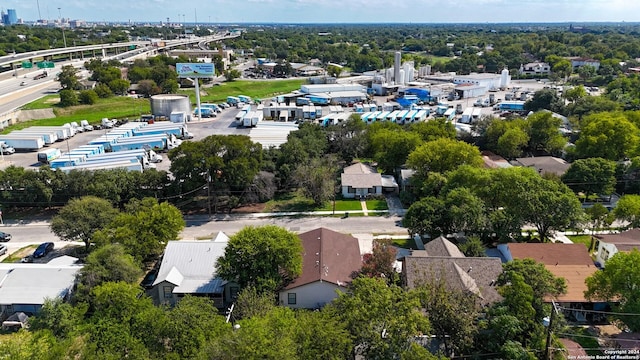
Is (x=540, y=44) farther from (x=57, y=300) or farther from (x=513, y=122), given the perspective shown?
(x=57, y=300)

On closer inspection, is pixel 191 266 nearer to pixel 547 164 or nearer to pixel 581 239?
pixel 581 239

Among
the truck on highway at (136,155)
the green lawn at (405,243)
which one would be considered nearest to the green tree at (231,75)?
the truck on highway at (136,155)

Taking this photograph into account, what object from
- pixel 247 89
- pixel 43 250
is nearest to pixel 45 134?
pixel 43 250

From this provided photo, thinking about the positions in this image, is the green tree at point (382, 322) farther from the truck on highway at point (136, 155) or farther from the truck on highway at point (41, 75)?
the truck on highway at point (41, 75)

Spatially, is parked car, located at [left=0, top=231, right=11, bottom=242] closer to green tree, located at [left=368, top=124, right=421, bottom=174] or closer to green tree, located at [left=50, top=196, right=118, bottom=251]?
green tree, located at [left=50, top=196, right=118, bottom=251]

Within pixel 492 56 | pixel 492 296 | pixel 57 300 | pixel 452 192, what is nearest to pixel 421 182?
pixel 452 192

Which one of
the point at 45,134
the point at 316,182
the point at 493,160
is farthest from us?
the point at 45,134
